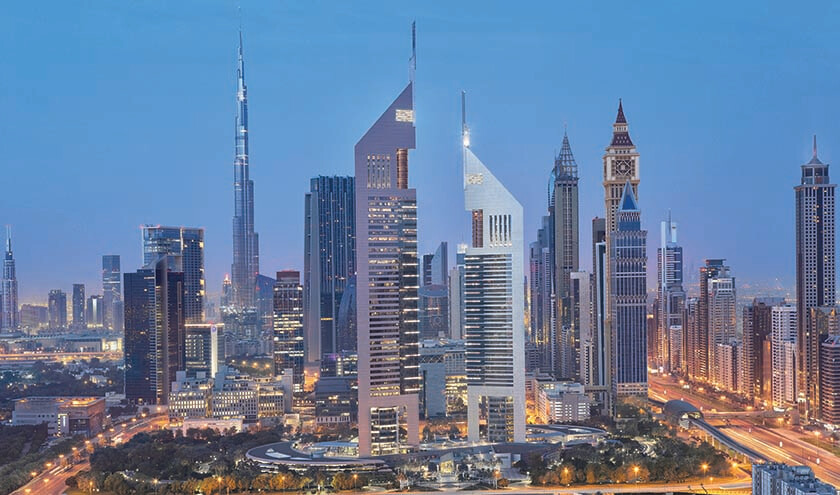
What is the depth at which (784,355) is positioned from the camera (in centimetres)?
3344

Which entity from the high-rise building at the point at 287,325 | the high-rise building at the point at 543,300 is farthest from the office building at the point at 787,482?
the high-rise building at the point at 543,300

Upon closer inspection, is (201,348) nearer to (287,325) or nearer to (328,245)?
(287,325)

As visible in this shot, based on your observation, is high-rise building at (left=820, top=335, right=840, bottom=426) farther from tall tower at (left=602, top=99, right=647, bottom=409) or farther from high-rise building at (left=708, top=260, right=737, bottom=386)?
high-rise building at (left=708, top=260, right=737, bottom=386)

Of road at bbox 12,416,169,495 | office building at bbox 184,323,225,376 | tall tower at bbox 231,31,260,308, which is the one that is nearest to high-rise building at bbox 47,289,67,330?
tall tower at bbox 231,31,260,308

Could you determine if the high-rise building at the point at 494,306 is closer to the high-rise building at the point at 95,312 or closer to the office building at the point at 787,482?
the office building at the point at 787,482

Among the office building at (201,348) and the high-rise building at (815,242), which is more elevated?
the high-rise building at (815,242)

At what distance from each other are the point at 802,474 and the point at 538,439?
1132 cm

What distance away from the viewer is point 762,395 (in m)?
35.9

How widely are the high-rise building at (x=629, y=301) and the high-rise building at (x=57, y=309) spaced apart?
39518 millimetres

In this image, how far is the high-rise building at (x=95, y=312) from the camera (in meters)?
62.9

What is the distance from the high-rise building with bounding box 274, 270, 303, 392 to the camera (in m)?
40.1

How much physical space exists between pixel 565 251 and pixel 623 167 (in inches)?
247

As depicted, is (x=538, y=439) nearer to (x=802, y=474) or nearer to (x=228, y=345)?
(x=802, y=474)

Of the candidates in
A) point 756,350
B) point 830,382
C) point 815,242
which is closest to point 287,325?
point 756,350
